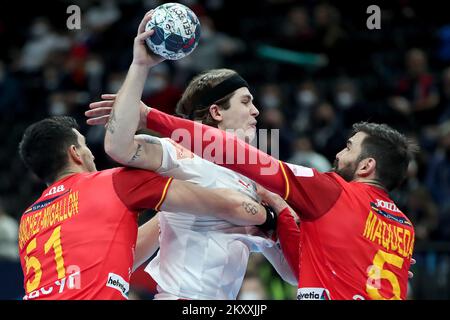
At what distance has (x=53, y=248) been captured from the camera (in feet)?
17.3

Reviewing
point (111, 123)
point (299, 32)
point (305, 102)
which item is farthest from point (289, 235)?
point (299, 32)

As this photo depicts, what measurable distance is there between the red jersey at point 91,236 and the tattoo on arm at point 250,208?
555mm

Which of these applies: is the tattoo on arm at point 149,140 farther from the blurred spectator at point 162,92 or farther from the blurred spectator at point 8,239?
the blurred spectator at point 162,92

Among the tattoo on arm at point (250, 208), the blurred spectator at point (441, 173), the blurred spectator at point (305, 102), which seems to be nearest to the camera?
the tattoo on arm at point (250, 208)

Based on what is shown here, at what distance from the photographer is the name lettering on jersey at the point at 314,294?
5.33 metres

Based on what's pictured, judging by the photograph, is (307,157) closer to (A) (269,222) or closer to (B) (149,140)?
(A) (269,222)

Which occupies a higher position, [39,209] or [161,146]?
[161,146]

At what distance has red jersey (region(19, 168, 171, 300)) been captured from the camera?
16.9 feet

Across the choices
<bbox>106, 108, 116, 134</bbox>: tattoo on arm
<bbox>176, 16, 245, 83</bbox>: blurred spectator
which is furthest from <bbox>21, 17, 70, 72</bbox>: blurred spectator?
<bbox>106, 108, 116, 134</bbox>: tattoo on arm

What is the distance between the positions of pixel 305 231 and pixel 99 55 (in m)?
11.1

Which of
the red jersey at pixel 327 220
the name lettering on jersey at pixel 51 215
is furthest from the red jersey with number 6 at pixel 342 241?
the name lettering on jersey at pixel 51 215

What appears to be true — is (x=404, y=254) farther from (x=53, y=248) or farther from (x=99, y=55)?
(x=99, y=55)

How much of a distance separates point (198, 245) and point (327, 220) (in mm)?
938
